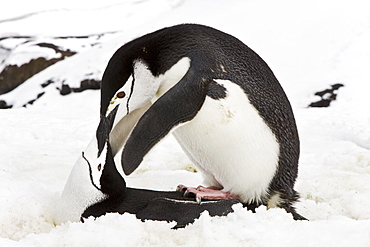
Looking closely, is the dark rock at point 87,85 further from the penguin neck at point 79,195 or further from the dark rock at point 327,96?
the penguin neck at point 79,195

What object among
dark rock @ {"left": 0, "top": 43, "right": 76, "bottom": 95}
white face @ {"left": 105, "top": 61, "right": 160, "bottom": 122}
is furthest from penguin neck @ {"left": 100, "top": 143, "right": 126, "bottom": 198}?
dark rock @ {"left": 0, "top": 43, "right": 76, "bottom": 95}

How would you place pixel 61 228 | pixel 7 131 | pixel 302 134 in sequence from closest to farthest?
pixel 61 228 < pixel 7 131 < pixel 302 134

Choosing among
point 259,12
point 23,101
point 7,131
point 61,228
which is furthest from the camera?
point 259,12

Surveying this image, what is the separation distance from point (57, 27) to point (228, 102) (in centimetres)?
525

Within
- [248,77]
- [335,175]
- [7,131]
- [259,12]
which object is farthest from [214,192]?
[259,12]

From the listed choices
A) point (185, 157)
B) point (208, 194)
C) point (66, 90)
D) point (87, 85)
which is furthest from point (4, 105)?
point (208, 194)

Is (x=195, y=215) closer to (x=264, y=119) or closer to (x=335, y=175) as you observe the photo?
(x=264, y=119)

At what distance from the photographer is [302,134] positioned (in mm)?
2852

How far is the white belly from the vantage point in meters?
1.45

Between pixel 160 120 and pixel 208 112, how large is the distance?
141 millimetres

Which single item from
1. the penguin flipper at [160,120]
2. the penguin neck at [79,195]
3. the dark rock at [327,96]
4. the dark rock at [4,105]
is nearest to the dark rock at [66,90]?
the dark rock at [4,105]

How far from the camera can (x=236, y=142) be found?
4.79 feet

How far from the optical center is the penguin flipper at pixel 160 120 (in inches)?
54.3

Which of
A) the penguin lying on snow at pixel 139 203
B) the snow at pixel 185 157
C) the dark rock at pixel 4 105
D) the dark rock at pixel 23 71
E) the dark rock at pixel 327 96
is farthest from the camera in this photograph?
the dark rock at pixel 23 71
